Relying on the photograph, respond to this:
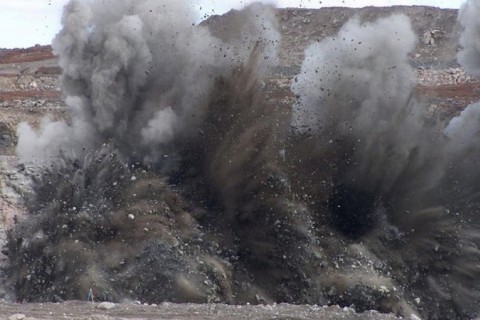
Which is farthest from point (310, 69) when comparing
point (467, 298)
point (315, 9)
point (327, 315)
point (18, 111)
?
point (315, 9)

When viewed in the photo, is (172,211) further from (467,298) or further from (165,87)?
(467,298)

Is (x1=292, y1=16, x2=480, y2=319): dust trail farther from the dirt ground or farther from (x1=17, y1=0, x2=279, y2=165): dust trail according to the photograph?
the dirt ground

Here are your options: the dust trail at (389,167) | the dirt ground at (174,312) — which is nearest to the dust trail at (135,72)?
the dust trail at (389,167)

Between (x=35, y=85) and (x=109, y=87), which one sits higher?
(x=35, y=85)

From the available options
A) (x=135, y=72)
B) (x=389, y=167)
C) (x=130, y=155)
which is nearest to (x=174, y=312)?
(x=130, y=155)

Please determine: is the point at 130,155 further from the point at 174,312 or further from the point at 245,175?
the point at 174,312
